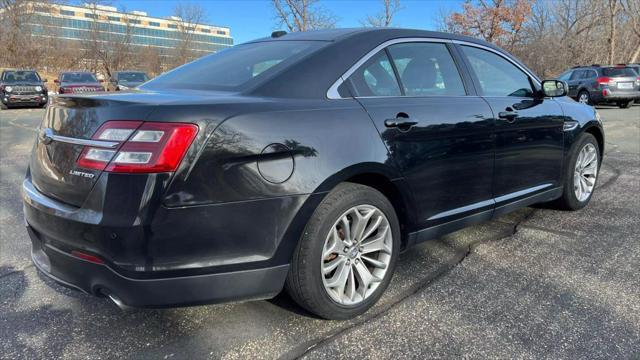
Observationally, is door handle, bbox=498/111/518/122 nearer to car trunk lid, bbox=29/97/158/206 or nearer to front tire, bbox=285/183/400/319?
front tire, bbox=285/183/400/319

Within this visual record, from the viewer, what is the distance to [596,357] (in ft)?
7.36

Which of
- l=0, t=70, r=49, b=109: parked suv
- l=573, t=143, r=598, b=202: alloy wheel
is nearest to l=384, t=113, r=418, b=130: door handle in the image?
l=573, t=143, r=598, b=202: alloy wheel

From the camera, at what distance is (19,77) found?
812 inches

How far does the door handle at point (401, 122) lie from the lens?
2.68 meters

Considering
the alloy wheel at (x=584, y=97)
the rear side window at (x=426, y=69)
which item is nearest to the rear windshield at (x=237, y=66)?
the rear side window at (x=426, y=69)

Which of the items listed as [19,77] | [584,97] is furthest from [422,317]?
[19,77]

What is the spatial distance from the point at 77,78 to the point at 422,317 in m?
21.9

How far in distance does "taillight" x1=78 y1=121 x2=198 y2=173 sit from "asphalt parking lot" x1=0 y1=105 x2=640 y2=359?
95 cm

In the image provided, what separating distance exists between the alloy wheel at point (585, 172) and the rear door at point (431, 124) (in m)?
1.60

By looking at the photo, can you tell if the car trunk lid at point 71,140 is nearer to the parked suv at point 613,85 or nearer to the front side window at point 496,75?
the front side window at point 496,75

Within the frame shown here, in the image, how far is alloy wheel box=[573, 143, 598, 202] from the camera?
448cm

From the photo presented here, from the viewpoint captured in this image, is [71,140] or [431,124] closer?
[71,140]

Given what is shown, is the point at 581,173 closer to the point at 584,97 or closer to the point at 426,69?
the point at 426,69

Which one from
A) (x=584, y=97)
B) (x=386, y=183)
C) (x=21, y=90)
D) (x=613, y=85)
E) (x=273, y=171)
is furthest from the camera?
(x=21, y=90)
